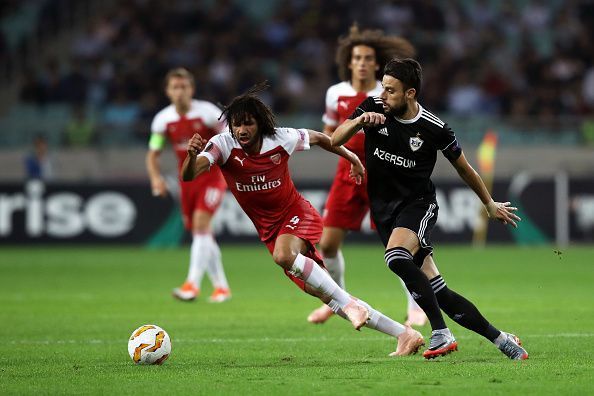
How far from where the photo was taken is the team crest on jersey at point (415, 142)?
312 inches

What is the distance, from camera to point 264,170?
835cm

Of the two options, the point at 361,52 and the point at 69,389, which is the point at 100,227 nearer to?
the point at 361,52

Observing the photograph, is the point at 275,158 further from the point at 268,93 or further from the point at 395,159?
the point at 268,93

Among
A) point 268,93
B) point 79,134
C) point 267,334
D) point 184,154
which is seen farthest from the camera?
point 268,93

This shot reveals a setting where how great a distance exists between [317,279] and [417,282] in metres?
0.75

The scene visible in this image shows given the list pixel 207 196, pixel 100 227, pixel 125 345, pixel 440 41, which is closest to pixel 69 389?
pixel 125 345

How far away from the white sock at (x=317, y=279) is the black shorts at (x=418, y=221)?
539 mm

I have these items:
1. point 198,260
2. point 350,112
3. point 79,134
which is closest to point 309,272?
point 350,112

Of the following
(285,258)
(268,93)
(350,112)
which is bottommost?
(285,258)

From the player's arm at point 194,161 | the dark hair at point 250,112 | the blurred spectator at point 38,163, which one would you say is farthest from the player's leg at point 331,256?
the blurred spectator at point 38,163

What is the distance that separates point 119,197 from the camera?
2197cm

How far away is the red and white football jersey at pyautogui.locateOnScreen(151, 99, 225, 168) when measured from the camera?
1316cm

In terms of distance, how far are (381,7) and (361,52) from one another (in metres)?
16.6

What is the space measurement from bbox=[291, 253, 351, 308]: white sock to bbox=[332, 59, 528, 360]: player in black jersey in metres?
0.48
